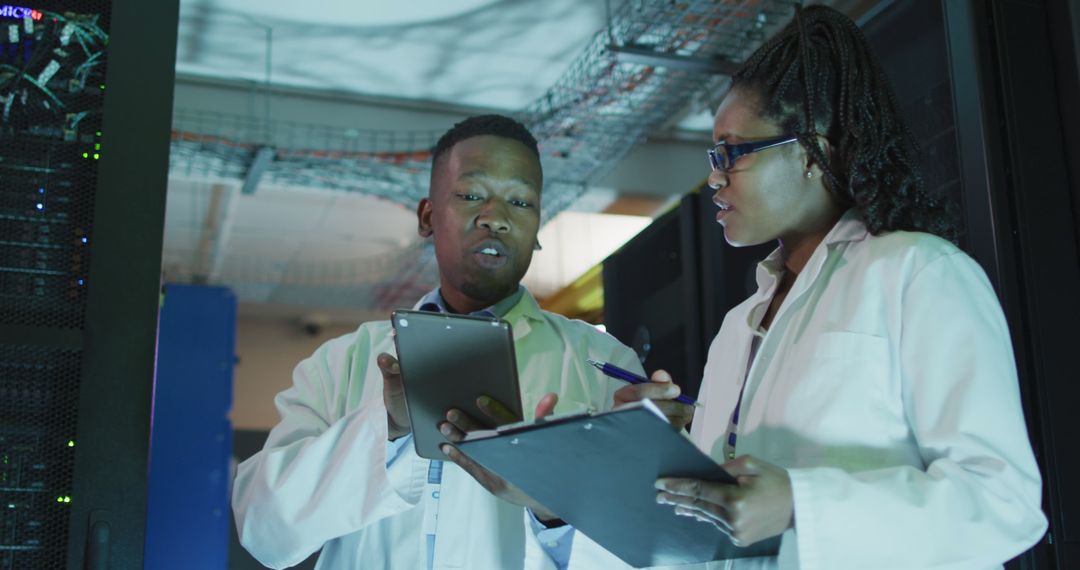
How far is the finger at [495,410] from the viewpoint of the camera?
4.16 feet

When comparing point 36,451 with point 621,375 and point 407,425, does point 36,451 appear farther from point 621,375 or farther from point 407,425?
point 621,375

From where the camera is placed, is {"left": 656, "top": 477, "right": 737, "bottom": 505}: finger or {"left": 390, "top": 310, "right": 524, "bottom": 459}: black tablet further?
{"left": 390, "top": 310, "right": 524, "bottom": 459}: black tablet

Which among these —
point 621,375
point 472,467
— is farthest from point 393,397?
point 621,375

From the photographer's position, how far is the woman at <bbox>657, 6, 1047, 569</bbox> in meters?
1.02

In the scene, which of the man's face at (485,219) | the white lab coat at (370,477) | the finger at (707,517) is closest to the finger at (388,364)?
the white lab coat at (370,477)

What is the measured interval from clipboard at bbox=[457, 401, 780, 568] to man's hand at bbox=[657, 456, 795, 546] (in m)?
0.01

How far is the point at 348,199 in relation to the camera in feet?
21.6

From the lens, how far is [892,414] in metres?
1.15

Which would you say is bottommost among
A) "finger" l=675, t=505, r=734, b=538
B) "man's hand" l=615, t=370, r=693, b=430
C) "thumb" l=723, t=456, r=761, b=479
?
"finger" l=675, t=505, r=734, b=538

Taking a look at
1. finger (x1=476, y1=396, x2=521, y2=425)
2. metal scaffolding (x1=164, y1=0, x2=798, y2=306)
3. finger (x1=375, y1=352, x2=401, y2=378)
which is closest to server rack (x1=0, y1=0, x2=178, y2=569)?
finger (x1=375, y1=352, x2=401, y2=378)

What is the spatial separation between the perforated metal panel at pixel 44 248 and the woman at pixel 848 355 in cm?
74

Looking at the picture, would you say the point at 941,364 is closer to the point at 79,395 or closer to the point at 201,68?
the point at 79,395

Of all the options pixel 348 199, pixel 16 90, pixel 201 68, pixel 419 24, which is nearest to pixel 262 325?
pixel 348 199

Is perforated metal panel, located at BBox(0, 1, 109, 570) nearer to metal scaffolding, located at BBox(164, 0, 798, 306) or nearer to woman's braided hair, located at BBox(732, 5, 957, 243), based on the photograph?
woman's braided hair, located at BBox(732, 5, 957, 243)
